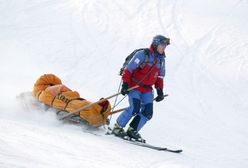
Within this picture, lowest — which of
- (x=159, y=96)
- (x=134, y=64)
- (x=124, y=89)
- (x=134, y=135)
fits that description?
(x=134, y=135)

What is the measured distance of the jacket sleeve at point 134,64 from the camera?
8781mm

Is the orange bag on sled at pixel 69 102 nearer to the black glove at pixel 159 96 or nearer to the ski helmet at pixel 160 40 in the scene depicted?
the black glove at pixel 159 96

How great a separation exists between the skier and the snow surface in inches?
23.6

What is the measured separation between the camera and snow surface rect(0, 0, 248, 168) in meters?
7.04

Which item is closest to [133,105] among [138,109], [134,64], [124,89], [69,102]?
[138,109]

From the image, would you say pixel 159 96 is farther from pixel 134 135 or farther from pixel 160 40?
pixel 160 40

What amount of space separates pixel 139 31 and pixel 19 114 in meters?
9.85

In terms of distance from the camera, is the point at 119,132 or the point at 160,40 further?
the point at 119,132

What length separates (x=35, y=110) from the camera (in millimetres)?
9430

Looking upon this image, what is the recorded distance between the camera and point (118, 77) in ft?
45.4

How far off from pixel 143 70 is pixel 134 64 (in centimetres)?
26

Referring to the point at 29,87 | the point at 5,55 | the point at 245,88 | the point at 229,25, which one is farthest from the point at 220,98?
the point at 229,25

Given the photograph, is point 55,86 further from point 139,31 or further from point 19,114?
point 139,31

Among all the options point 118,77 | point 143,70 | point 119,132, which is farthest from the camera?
point 118,77
